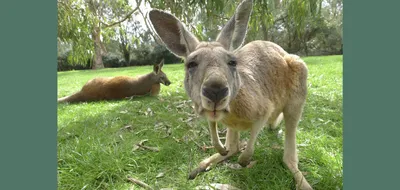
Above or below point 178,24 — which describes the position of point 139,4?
above

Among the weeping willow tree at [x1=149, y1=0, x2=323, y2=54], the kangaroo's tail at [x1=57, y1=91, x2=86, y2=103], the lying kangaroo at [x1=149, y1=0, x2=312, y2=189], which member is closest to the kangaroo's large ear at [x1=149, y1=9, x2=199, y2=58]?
the lying kangaroo at [x1=149, y1=0, x2=312, y2=189]

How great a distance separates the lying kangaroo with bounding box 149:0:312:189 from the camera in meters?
1.74

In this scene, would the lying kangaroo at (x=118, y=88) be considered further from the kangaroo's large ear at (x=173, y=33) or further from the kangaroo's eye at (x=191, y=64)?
the kangaroo's eye at (x=191, y=64)

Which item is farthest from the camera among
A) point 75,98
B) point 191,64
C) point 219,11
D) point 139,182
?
point 75,98

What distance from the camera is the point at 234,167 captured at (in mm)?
2285

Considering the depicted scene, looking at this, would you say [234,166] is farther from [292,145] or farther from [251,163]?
[292,145]

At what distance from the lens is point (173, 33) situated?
2.16 metres

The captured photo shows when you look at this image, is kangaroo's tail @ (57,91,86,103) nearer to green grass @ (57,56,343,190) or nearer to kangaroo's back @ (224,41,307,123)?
green grass @ (57,56,343,190)

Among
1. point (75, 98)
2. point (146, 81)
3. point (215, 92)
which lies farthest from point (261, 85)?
point (75, 98)

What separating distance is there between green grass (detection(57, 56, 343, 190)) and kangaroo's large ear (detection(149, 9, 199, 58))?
0.91 m

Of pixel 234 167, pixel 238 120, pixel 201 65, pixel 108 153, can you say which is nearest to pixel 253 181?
pixel 234 167

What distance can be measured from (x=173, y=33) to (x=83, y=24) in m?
2.80

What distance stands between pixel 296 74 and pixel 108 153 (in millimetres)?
1747

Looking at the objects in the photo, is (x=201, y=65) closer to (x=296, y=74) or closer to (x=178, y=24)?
(x=178, y=24)
